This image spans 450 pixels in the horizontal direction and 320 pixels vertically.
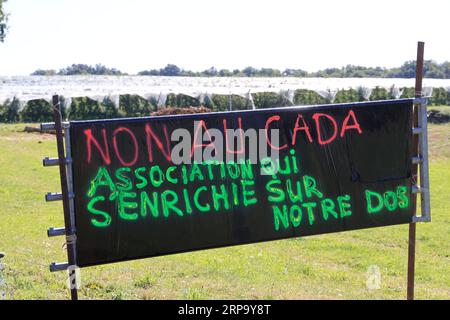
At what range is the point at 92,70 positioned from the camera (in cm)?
9331

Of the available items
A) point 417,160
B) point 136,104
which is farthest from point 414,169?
point 136,104

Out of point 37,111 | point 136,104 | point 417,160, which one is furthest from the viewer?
point 136,104

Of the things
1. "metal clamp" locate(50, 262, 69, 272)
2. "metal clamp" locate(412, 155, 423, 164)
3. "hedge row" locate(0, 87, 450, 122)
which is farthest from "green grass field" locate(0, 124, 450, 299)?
"hedge row" locate(0, 87, 450, 122)

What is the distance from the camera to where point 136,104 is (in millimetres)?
37906

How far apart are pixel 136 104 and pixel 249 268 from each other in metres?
31.2

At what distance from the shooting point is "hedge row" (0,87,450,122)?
3506 cm

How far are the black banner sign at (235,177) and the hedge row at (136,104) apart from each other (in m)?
31.3

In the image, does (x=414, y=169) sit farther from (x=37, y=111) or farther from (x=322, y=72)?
(x=322, y=72)

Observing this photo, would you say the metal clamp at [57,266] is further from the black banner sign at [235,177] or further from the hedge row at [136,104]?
the hedge row at [136,104]

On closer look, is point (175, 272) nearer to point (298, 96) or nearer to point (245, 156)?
point (245, 156)

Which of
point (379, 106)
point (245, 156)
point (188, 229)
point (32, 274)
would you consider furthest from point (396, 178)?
point (32, 274)

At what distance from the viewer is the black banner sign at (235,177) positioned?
4.76m

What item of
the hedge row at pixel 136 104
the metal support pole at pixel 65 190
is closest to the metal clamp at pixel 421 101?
the metal support pole at pixel 65 190
